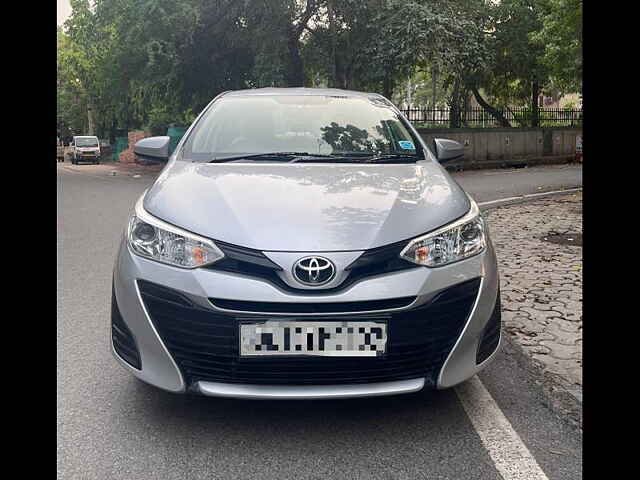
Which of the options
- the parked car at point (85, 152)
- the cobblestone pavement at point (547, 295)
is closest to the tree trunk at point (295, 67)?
the cobblestone pavement at point (547, 295)

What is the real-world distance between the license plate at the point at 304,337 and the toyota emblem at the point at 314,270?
0.17 metres

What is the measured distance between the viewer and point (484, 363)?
324 centimetres

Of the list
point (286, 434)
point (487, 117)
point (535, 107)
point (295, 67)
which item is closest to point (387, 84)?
point (295, 67)

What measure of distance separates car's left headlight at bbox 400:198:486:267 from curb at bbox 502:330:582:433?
89 centimetres

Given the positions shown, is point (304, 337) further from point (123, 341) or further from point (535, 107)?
point (535, 107)

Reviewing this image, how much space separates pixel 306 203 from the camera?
10.8 ft

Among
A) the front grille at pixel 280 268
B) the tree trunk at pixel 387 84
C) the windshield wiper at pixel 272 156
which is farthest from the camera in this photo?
the tree trunk at pixel 387 84

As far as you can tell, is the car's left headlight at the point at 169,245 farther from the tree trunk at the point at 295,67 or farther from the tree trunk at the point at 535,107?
the tree trunk at the point at 535,107

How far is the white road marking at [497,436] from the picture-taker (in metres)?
2.84

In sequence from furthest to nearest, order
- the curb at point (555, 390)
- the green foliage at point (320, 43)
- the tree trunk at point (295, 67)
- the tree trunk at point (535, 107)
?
1. the tree trunk at point (535, 107)
2. the tree trunk at point (295, 67)
3. the green foliage at point (320, 43)
4. the curb at point (555, 390)

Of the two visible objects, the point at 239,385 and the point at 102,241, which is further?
the point at 102,241
